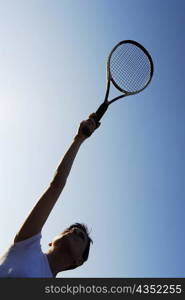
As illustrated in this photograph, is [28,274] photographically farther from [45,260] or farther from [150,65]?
[150,65]

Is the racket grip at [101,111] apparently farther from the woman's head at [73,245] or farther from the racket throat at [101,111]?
the woman's head at [73,245]

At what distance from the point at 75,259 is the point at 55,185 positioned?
977 mm

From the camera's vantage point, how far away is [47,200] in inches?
152

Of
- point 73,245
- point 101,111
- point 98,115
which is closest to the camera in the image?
point 73,245

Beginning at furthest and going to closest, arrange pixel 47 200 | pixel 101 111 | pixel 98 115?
pixel 101 111 → pixel 98 115 → pixel 47 200

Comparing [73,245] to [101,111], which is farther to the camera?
[101,111]

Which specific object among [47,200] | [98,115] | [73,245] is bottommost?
[73,245]

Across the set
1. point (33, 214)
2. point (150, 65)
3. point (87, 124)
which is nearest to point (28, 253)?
point (33, 214)

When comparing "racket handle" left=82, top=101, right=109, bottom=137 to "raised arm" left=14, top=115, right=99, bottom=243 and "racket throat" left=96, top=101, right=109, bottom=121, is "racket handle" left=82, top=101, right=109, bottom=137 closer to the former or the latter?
"racket throat" left=96, top=101, right=109, bottom=121

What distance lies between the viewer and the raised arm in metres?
3.72

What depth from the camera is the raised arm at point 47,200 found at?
3717 mm

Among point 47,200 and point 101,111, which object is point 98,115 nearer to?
point 101,111

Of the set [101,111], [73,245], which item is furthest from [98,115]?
[73,245]

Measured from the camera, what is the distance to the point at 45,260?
3916 mm
